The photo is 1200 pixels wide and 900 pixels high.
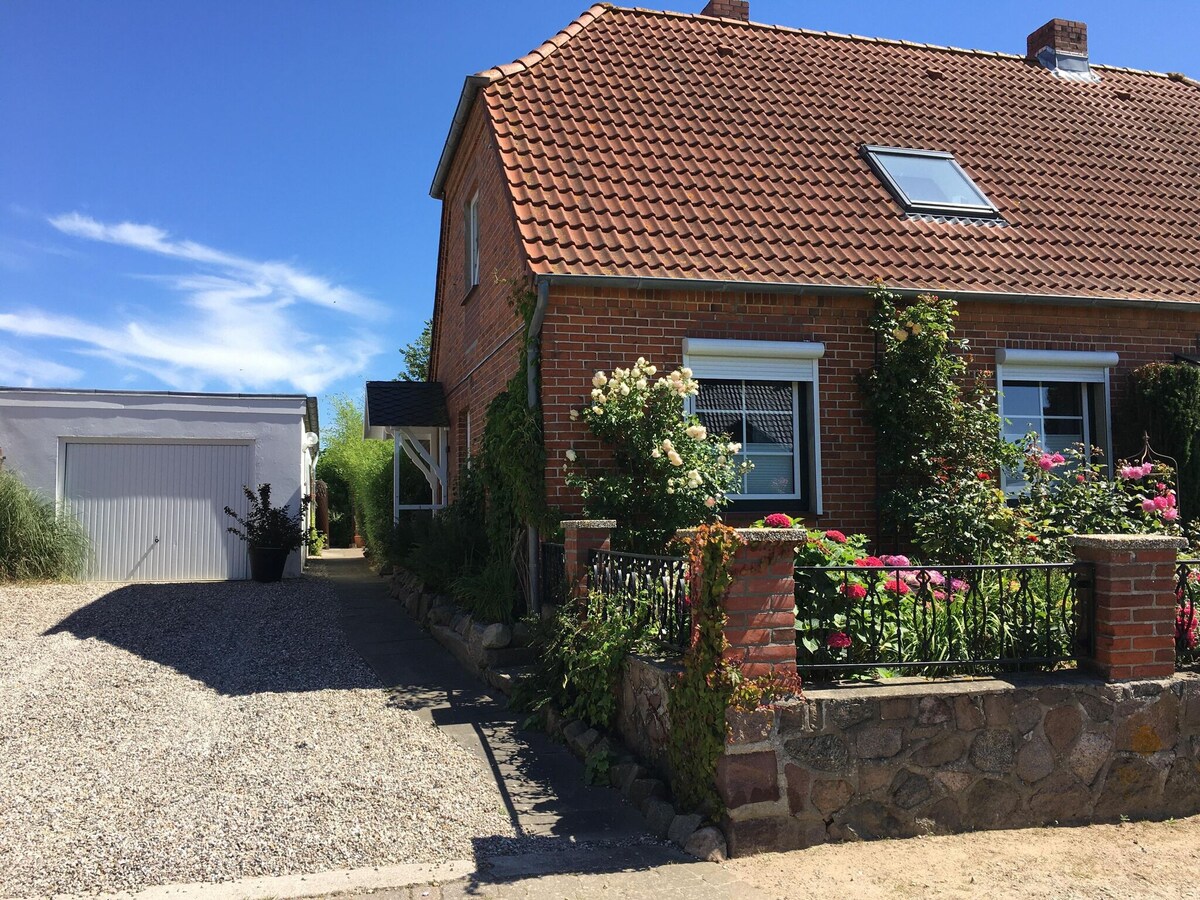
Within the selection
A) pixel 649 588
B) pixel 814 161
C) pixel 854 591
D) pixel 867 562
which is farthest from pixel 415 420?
pixel 854 591

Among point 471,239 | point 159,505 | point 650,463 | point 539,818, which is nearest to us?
point 539,818

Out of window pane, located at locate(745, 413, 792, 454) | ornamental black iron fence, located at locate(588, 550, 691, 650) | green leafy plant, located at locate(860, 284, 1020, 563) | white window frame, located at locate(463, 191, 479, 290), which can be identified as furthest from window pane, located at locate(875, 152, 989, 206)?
ornamental black iron fence, located at locate(588, 550, 691, 650)

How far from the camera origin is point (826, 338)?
332 inches

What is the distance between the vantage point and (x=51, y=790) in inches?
206

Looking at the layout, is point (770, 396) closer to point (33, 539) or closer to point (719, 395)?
point (719, 395)

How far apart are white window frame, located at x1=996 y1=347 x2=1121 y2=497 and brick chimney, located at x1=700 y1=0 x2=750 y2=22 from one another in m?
6.24

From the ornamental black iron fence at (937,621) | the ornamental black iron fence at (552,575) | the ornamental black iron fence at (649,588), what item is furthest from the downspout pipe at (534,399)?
the ornamental black iron fence at (937,621)

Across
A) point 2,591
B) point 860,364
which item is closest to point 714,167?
point 860,364

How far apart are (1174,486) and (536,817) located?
6.92 metres

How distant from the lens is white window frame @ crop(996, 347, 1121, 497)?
880cm

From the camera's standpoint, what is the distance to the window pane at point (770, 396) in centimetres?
841

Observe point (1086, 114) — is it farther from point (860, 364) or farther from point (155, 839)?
point (155, 839)

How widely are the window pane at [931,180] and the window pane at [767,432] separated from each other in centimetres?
294

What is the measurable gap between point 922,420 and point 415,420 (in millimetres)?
7162
